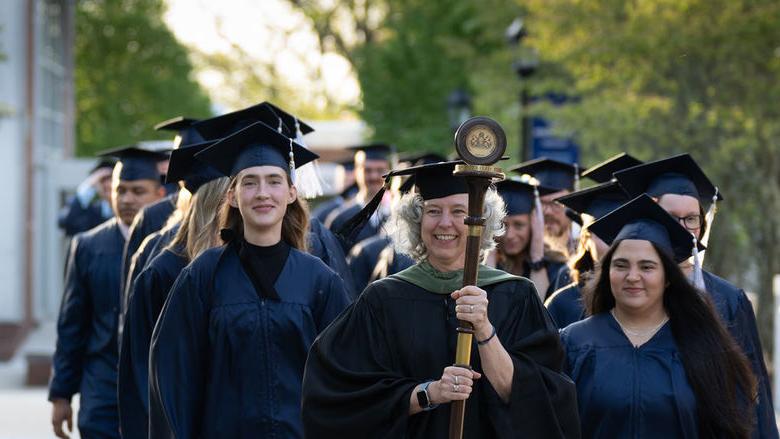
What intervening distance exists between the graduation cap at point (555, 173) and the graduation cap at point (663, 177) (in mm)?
2129

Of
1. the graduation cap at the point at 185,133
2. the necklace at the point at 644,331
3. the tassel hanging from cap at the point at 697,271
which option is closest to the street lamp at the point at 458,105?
the graduation cap at the point at 185,133

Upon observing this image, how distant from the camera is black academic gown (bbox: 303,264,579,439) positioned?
5328mm

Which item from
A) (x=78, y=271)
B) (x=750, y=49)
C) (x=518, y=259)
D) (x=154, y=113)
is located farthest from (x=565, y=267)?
(x=154, y=113)

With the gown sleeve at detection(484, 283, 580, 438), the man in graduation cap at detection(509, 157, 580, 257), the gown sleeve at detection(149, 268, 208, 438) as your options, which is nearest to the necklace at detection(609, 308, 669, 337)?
the gown sleeve at detection(484, 283, 580, 438)

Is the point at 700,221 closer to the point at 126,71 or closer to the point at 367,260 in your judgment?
the point at 367,260

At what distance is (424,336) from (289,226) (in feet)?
4.67

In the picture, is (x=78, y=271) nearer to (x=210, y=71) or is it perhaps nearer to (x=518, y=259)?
(x=518, y=259)

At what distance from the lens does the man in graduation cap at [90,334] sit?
8562 millimetres

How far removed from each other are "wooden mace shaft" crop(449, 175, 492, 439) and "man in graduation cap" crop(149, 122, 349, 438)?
Answer: 117 centimetres

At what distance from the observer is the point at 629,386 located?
6098mm

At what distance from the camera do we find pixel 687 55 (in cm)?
1593

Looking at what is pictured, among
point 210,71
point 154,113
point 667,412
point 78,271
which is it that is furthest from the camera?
point 210,71

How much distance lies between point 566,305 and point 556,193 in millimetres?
2098

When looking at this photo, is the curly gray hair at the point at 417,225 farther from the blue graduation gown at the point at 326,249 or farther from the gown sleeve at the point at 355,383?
the blue graduation gown at the point at 326,249
